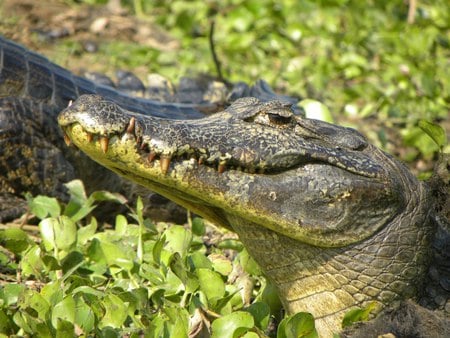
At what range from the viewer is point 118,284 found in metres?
4.13

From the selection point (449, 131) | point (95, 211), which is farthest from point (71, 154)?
point (449, 131)

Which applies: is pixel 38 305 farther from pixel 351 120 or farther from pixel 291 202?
pixel 351 120

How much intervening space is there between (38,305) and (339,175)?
4.36 feet

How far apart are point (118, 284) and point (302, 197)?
3.63ft

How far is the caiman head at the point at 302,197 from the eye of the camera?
3.41 m

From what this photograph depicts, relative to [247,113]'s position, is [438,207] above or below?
below

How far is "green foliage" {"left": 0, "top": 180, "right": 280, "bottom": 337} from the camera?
344cm

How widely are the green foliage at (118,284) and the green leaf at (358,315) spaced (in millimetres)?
355

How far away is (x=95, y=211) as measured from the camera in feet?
18.7

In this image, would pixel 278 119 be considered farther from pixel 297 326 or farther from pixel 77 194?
pixel 77 194

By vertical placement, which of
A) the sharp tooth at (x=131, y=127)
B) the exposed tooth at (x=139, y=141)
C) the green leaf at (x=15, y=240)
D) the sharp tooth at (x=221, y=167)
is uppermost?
the sharp tooth at (x=131, y=127)

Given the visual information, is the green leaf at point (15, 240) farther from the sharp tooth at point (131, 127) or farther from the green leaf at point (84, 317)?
the sharp tooth at point (131, 127)

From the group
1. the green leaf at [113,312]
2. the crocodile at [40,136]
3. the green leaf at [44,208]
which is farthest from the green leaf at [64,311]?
the crocodile at [40,136]

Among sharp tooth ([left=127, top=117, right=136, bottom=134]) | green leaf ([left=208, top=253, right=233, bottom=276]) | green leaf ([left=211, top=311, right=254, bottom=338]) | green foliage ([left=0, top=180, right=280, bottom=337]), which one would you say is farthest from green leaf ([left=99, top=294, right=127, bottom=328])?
green leaf ([left=208, top=253, right=233, bottom=276])
